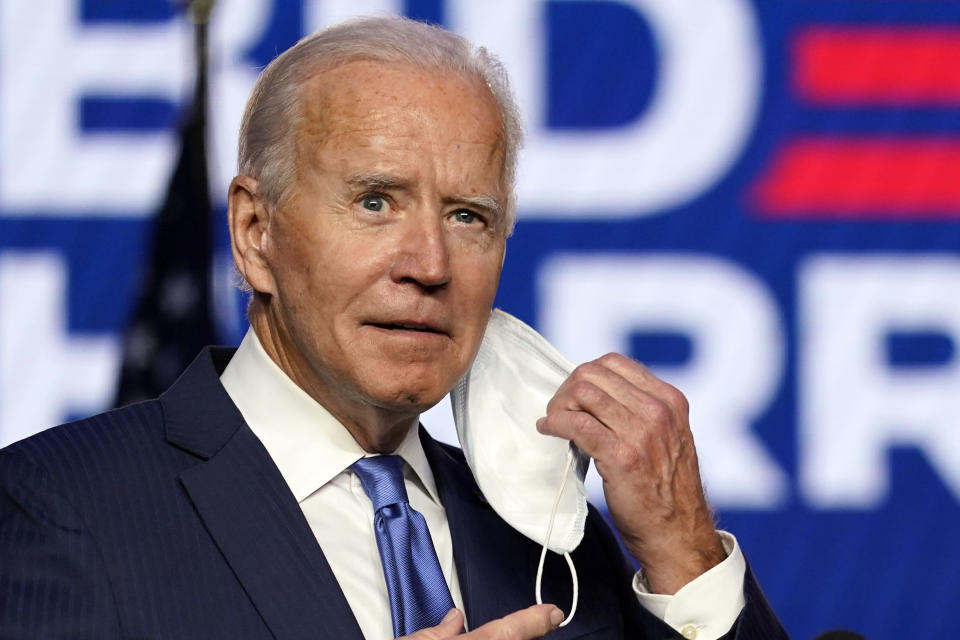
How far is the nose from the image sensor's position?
1755 mm

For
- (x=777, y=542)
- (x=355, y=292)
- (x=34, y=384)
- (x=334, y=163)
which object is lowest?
(x=777, y=542)

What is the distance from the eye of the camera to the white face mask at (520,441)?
1.90 m

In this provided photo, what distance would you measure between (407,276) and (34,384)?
8.43 feet

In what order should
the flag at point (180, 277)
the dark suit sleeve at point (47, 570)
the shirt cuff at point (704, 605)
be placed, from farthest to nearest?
the flag at point (180, 277) < the shirt cuff at point (704, 605) < the dark suit sleeve at point (47, 570)

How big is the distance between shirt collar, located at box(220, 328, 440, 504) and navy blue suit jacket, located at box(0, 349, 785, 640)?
0.11 feet

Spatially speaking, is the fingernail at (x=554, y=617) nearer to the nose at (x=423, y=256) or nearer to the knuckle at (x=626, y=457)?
the knuckle at (x=626, y=457)

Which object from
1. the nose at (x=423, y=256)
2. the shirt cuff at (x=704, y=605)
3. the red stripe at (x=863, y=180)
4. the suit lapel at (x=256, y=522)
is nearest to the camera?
the suit lapel at (x=256, y=522)

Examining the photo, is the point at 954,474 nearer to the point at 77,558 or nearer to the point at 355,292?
the point at 355,292

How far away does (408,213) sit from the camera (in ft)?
5.87

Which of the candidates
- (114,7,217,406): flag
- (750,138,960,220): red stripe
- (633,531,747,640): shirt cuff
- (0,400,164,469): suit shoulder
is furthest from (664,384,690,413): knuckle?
(750,138,960,220): red stripe

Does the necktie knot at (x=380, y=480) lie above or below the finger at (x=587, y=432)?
below

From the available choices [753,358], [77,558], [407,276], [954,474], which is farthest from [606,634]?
[954,474]

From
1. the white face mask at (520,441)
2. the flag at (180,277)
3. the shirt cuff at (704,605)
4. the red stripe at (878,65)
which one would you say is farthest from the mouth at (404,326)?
the red stripe at (878,65)

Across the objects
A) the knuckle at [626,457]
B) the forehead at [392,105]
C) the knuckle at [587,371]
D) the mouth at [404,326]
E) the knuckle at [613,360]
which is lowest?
the knuckle at [626,457]
